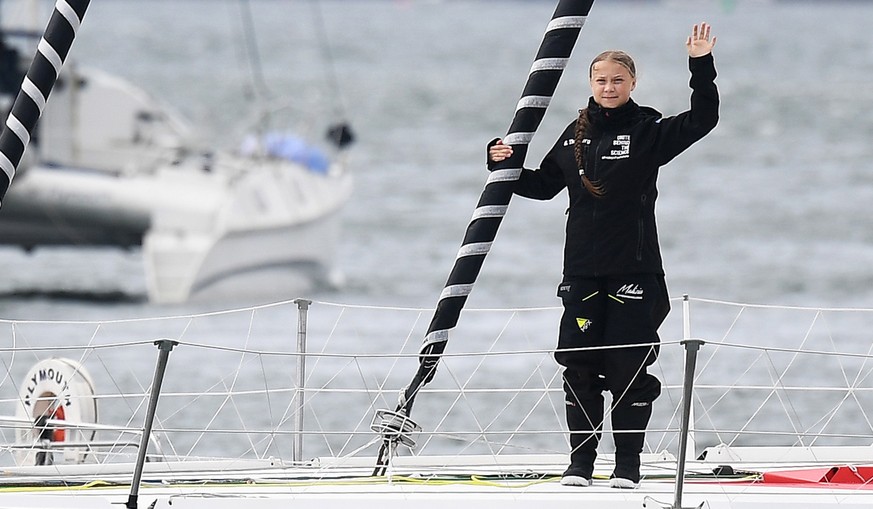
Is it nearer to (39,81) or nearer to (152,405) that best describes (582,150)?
(152,405)

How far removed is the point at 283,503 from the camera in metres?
5.79

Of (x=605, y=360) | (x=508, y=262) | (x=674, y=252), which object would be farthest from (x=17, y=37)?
(x=605, y=360)

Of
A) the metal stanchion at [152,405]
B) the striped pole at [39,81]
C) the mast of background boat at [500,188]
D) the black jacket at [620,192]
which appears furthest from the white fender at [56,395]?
the black jacket at [620,192]

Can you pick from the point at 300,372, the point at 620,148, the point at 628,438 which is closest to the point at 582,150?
the point at 620,148

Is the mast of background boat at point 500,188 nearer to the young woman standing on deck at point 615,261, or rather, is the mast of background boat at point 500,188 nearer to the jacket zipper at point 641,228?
the young woman standing on deck at point 615,261

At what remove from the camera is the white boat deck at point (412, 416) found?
19.5 feet

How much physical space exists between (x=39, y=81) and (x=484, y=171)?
105 feet

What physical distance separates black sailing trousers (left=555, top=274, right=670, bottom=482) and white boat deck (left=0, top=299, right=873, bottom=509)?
124 millimetres

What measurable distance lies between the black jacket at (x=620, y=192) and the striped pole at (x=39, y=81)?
7.66 ft

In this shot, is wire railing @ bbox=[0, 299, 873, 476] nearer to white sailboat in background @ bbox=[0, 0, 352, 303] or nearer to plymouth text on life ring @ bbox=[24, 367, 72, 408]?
white sailboat in background @ bbox=[0, 0, 352, 303]

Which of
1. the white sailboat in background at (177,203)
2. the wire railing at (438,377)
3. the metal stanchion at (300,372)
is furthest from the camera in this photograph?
the white sailboat in background at (177,203)

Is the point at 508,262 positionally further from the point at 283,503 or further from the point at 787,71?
the point at 787,71

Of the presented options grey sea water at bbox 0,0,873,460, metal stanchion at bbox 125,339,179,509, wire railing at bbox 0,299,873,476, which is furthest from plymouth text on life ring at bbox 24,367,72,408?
grey sea water at bbox 0,0,873,460

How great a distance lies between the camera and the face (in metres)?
6.32
